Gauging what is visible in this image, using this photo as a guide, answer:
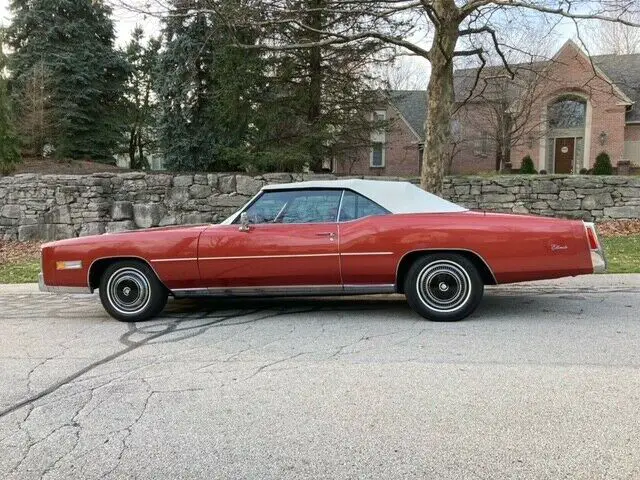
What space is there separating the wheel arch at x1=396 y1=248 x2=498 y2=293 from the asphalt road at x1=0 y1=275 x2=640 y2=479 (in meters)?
0.40

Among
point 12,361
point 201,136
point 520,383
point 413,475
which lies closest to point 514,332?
point 520,383

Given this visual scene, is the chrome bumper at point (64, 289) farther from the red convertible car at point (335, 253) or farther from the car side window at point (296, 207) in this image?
the car side window at point (296, 207)

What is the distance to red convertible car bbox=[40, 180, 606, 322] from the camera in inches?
212

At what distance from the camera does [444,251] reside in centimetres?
551

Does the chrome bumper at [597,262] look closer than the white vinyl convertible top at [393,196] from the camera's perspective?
Yes

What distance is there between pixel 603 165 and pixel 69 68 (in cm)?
2332

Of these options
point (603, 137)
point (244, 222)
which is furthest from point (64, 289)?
point (603, 137)

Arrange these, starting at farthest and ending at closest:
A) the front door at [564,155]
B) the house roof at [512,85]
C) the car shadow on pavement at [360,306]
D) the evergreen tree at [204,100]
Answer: the front door at [564,155]
the house roof at [512,85]
the evergreen tree at [204,100]
the car shadow on pavement at [360,306]

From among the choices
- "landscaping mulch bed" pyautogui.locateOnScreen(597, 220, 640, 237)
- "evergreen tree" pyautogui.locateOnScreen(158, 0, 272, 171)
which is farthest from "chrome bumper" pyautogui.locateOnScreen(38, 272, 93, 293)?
"landscaping mulch bed" pyautogui.locateOnScreen(597, 220, 640, 237)

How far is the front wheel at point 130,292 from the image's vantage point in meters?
5.97

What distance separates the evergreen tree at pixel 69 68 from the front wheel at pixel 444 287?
62.6ft

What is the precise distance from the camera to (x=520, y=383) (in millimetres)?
3820

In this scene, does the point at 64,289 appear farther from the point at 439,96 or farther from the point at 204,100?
the point at 204,100

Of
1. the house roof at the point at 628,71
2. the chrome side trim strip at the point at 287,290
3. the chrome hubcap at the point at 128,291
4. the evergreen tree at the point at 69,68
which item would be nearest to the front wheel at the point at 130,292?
the chrome hubcap at the point at 128,291
